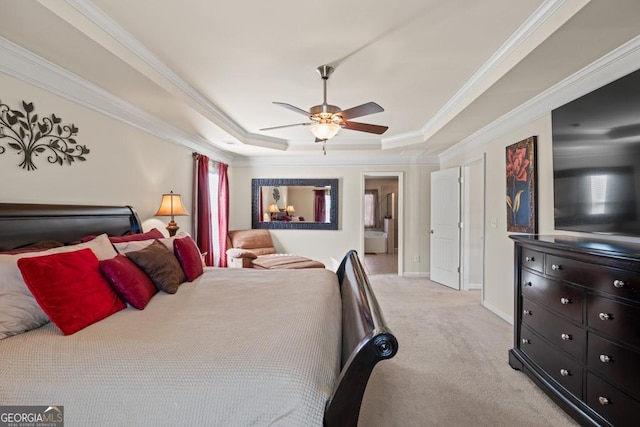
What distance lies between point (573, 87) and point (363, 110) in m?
1.70

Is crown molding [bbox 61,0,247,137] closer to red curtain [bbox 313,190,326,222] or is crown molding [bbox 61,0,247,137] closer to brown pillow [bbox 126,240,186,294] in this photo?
brown pillow [bbox 126,240,186,294]

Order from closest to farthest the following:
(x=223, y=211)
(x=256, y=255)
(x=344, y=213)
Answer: (x=256, y=255)
(x=223, y=211)
(x=344, y=213)

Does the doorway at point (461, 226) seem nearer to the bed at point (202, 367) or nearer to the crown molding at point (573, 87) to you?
the crown molding at point (573, 87)

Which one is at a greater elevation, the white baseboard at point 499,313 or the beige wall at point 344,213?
the beige wall at point 344,213

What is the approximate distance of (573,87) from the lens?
2.42m

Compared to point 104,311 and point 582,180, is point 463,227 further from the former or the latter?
point 104,311

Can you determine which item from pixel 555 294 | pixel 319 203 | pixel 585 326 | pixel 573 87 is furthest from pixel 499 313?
pixel 319 203

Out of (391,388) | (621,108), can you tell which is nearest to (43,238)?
(391,388)

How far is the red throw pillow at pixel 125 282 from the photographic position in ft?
5.77

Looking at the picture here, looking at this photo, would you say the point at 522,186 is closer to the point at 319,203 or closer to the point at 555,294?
the point at 555,294

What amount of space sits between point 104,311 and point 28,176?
1306 millimetres

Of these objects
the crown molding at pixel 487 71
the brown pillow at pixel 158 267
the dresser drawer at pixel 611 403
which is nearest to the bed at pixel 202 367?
the brown pillow at pixel 158 267

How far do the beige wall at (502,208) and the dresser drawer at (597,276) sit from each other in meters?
1.03

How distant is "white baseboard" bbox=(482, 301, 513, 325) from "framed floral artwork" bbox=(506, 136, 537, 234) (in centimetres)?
101
